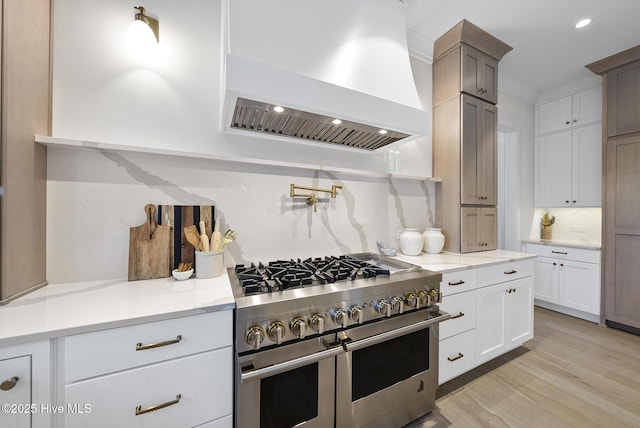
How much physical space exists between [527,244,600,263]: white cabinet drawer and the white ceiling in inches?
79.9

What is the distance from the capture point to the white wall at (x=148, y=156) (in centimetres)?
121

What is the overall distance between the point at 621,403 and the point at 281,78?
9.15 feet

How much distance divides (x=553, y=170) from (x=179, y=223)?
4.28 m

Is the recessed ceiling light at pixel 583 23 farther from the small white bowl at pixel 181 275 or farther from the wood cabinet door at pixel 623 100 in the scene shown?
the small white bowl at pixel 181 275

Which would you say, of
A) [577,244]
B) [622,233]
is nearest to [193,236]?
[622,233]

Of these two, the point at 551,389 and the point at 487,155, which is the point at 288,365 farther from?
the point at 487,155

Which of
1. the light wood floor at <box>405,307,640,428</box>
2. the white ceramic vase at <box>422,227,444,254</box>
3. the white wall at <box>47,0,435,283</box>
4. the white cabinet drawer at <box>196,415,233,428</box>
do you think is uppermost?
the white wall at <box>47,0,435,283</box>

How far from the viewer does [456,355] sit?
1.63 metres

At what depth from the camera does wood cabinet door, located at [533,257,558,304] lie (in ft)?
9.68

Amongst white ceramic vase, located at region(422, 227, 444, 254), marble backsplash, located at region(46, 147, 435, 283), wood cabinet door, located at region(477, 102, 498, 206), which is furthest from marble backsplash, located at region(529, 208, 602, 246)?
marble backsplash, located at region(46, 147, 435, 283)

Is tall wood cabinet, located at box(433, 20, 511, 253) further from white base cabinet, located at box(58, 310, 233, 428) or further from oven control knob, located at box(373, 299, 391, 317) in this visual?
white base cabinet, located at box(58, 310, 233, 428)

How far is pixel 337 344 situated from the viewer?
3.63 feet

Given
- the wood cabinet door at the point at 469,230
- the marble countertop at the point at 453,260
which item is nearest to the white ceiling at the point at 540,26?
the wood cabinet door at the point at 469,230

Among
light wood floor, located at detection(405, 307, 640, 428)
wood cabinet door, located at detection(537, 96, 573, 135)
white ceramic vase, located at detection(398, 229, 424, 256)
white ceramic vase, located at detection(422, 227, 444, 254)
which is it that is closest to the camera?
light wood floor, located at detection(405, 307, 640, 428)
